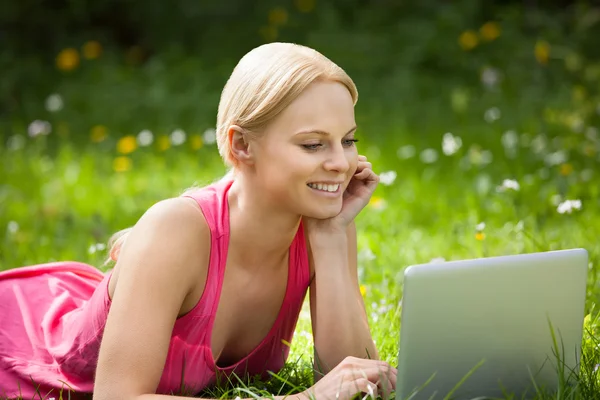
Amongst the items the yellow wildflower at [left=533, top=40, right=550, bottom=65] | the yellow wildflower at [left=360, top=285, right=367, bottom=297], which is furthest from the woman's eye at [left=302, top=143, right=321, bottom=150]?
the yellow wildflower at [left=533, top=40, right=550, bottom=65]

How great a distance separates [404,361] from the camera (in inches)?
88.6

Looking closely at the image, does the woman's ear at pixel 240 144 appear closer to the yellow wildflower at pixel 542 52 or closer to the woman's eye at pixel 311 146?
the woman's eye at pixel 311 146

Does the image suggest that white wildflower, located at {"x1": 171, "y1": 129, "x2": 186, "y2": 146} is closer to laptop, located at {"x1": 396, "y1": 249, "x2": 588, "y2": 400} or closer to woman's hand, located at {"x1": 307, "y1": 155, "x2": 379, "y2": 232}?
woman's hand, located at {"x1": 307, "y1": 155, "x2": 379, "y2": 232}

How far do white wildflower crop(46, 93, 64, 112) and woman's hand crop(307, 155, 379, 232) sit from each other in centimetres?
409

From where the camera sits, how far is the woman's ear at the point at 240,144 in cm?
251

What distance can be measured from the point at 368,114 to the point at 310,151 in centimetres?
374

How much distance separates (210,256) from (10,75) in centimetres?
489

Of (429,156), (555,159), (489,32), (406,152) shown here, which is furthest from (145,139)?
(489,32)

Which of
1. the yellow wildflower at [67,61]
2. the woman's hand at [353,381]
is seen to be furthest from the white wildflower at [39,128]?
the woman's hand at [353,381]

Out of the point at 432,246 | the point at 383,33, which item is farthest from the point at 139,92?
the point at 432,246

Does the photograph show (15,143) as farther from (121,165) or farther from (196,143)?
(196,143)

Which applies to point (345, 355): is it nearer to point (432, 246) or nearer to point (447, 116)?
point (432, 246)

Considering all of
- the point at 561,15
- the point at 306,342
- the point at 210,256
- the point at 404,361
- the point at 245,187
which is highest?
the point at 561,15

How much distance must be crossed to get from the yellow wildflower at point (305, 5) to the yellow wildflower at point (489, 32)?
1.39 meters
